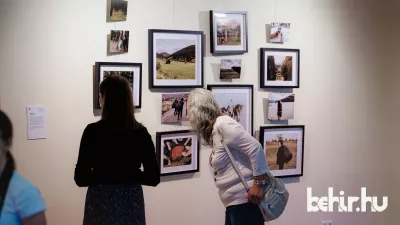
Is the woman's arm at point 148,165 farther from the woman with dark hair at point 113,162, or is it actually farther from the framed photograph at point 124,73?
the framed photograph at point 124,73

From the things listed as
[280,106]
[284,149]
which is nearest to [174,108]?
[280,106]

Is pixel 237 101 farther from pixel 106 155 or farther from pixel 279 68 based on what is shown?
pixel 106 155

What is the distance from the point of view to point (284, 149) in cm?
354

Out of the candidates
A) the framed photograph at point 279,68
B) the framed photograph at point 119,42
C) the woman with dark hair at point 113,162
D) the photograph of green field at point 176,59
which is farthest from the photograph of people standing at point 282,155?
the woman with dark hair at point 113,162

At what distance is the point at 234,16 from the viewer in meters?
3.27

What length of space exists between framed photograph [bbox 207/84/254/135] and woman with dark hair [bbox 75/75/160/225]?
114cm

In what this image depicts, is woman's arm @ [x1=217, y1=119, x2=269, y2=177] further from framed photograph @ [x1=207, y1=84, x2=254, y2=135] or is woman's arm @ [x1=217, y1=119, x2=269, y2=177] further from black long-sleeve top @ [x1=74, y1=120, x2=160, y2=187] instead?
framed photograph @ [x1=207, y1=84, x2=254, y2=135]

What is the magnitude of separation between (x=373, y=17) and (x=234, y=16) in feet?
4.18

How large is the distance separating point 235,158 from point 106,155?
735mm

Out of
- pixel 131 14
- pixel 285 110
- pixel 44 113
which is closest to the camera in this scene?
pixel 44 113

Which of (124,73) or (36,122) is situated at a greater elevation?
(124,73)

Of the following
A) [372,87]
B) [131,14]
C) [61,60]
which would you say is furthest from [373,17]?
[61,60]

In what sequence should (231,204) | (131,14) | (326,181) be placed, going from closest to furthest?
1. (231,204)
2. (131,14)
3. (326,181)

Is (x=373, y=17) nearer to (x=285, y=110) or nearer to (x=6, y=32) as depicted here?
(x=285, y=110)
